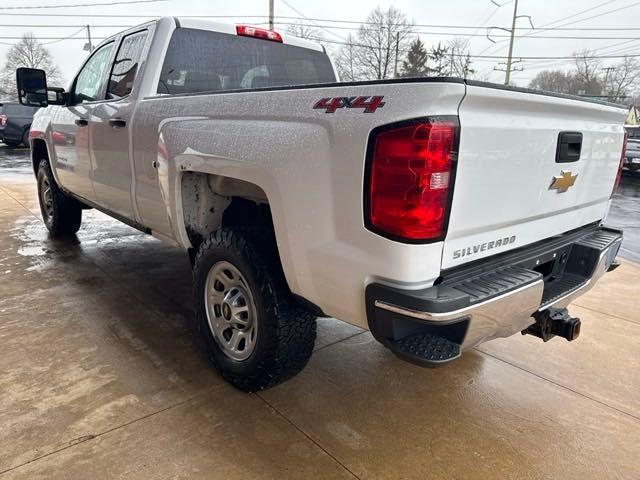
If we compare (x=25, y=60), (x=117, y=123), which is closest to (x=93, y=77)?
(x=117, y=123)

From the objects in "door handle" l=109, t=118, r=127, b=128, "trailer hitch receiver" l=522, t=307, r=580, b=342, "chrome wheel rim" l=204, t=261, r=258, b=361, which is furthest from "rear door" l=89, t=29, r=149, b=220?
"trailer hitch receiver" l=522, t=307, r=580, b=342

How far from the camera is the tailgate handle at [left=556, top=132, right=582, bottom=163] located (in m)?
2.27

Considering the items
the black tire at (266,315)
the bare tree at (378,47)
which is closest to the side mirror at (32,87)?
the black tire at (266,315)

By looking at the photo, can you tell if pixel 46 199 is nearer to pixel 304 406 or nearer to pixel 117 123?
pixel 117 123

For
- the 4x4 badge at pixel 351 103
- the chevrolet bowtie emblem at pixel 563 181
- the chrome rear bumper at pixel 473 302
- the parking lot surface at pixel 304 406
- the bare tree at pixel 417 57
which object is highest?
the bare tree at pixel 417 57

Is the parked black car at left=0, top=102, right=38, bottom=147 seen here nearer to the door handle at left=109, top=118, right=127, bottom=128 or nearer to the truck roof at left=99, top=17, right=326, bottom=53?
the truck roof at left=99, top=17, right=326, bottom=53

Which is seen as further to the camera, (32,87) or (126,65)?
(32,87)

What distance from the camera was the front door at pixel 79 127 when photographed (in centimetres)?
412

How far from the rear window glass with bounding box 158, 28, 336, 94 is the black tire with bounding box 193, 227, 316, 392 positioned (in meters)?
1.43

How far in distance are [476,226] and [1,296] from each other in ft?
12.5

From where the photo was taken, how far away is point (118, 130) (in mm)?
3498

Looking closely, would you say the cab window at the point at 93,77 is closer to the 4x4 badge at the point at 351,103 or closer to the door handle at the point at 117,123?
the door handle at the point at 117,123

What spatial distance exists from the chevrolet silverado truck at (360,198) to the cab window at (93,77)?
0.61 metres

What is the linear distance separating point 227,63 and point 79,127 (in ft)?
4.94
